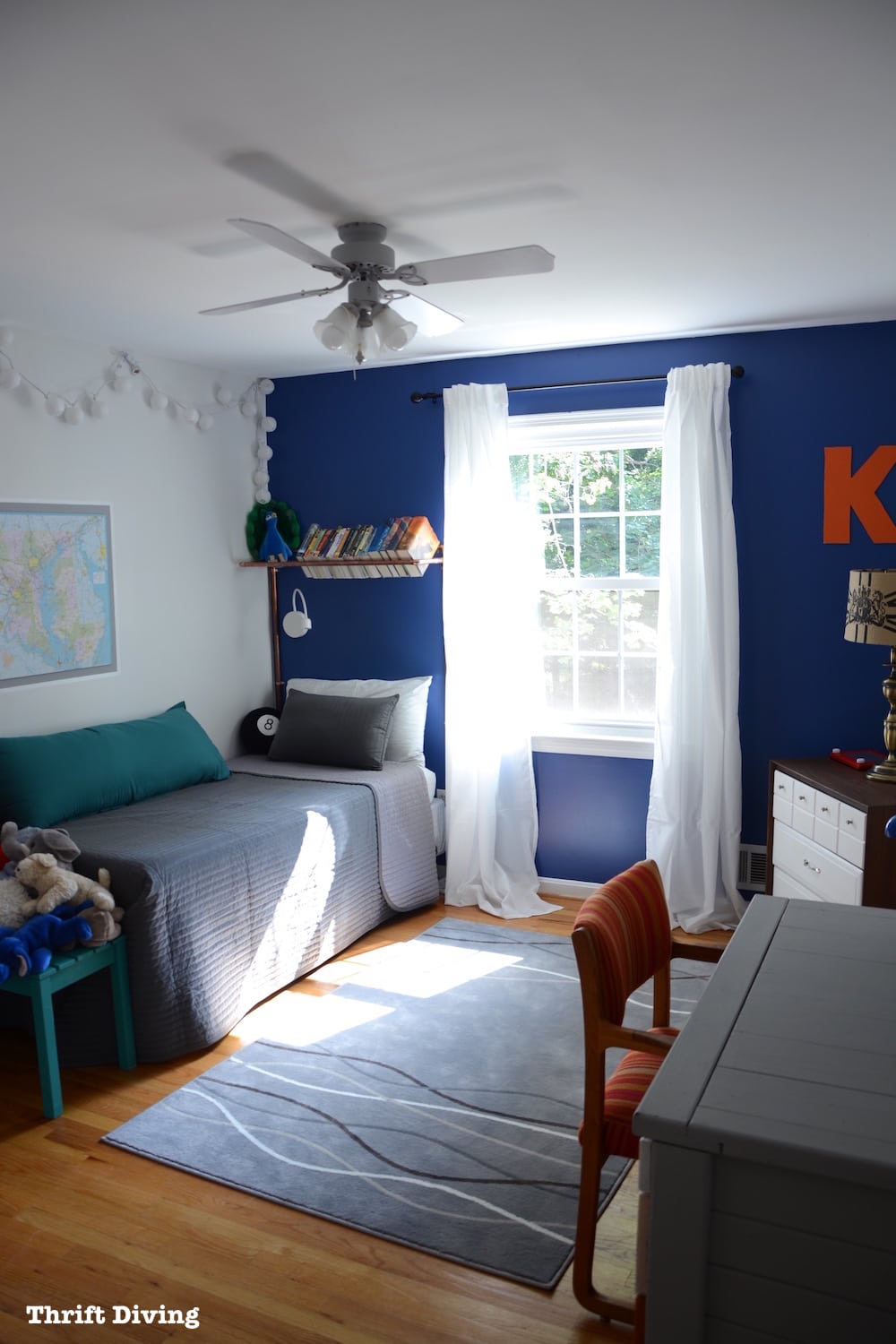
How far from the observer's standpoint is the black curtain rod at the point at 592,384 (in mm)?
4086

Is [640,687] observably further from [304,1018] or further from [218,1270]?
[218,1270]

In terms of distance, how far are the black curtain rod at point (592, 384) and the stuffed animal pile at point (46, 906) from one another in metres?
2.58

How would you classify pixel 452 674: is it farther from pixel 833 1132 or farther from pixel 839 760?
pixel 833 1132

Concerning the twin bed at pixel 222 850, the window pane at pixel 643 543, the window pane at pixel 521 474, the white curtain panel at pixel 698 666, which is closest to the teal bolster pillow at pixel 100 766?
the twin bed at pixel 222 850

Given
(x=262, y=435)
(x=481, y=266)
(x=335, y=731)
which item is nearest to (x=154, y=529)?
(x=262, y=435)

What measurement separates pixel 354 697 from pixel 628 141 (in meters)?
2.94

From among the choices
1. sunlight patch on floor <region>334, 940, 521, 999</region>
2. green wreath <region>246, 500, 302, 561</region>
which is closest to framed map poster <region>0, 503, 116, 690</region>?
green wreath <region>246, 500, 302, 561</region>

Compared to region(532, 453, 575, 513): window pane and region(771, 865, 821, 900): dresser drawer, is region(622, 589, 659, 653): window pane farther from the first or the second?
region(771, 865, 821, 900): dresser drawer

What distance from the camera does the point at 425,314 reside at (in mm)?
2977

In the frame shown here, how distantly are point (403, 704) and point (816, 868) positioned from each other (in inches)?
77.3

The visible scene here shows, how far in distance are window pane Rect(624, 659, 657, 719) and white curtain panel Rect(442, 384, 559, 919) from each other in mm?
426

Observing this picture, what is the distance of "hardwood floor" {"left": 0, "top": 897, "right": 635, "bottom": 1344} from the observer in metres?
2.04

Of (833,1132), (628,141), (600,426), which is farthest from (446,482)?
(833,1132)

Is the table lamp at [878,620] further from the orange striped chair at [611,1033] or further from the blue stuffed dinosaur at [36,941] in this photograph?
the blue stuffed dinosaur at [36,941]
